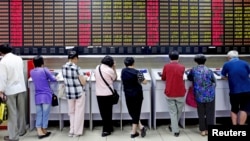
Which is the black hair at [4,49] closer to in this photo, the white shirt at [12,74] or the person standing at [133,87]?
the white shirt at [12,74]

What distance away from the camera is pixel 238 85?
225 inches

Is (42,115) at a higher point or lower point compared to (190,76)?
lower

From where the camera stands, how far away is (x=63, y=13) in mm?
6352

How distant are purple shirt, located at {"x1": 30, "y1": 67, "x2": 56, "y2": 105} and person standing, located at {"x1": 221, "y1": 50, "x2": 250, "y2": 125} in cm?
287

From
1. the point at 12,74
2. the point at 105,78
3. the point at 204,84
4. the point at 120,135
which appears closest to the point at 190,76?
the point at 204,84

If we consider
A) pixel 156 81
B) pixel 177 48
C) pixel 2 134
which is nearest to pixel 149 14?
pixel 177 48

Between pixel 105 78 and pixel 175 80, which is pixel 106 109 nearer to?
pixel 105 78

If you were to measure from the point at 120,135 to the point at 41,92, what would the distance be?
145cm

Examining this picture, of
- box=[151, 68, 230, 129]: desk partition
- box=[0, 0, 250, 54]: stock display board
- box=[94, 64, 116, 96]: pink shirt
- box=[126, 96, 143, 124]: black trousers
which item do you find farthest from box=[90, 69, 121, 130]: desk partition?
box=[0, 0, 250, 54]: stock display board

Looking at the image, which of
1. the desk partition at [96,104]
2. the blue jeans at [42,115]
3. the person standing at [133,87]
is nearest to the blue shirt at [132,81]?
the person standing at [133,87]

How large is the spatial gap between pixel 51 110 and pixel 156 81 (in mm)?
1863

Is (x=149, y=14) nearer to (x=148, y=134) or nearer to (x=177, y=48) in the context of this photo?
(x=177, y=48)

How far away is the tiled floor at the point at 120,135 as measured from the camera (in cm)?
566

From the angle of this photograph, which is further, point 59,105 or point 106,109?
point 59,105
